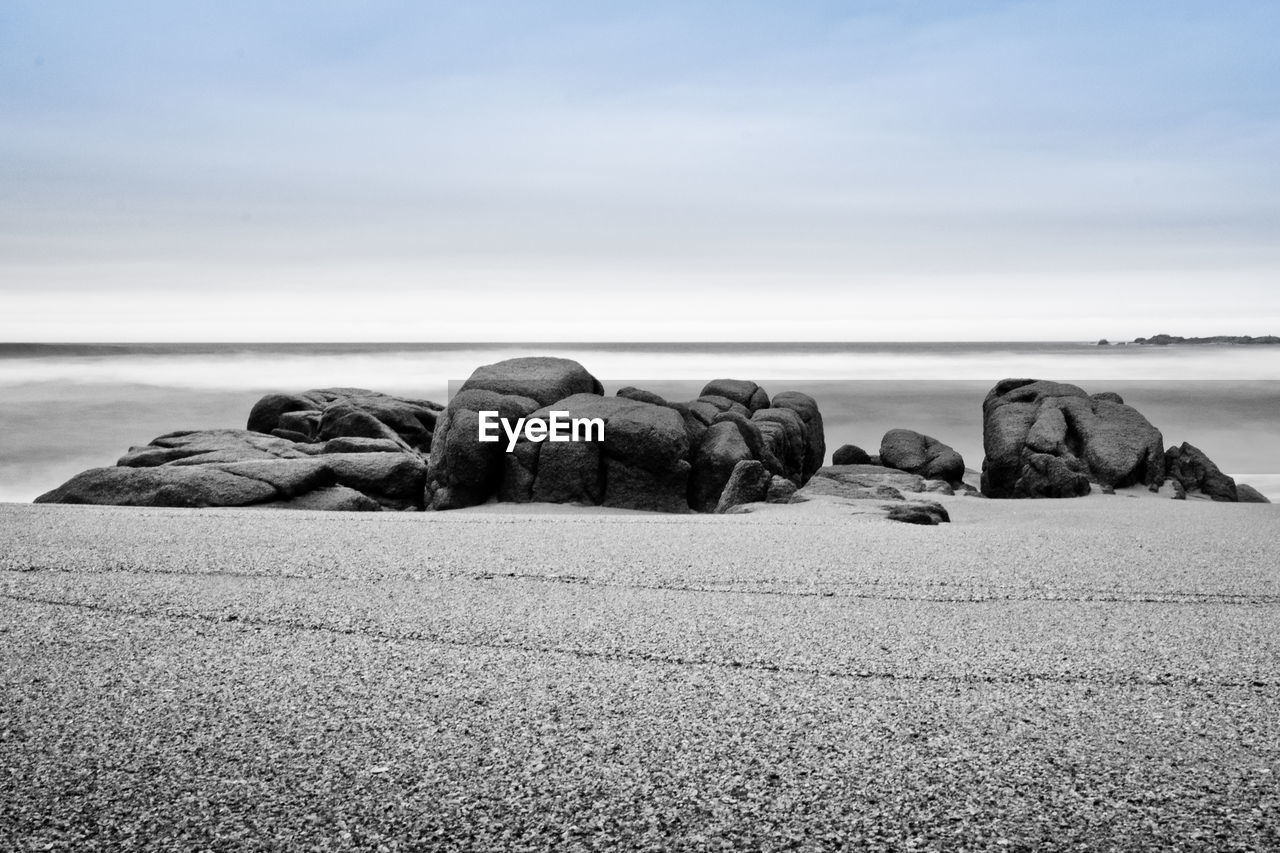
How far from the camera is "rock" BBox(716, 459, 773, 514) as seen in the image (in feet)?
30.0

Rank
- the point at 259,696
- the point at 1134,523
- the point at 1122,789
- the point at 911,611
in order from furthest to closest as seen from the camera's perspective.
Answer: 1. the point at 1134,523
2. the point at 911,611
3. the point at 259,696
4. the point at 1122,789

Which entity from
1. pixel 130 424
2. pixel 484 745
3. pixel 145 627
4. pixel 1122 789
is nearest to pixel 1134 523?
pixel 1122 789

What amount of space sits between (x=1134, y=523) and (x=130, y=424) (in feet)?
82.4

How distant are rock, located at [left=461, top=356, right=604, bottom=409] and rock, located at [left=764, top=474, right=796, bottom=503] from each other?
284 centimetres

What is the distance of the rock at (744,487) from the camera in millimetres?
9141

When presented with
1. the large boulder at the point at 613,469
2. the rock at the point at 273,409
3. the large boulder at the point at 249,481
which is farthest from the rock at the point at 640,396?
the rock at the point at 273,409

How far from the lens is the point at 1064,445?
36.8ft

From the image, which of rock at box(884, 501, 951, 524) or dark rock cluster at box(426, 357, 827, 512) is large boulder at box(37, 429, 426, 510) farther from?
rock at box(884, 501, 951, 524)

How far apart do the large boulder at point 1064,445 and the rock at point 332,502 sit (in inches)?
279

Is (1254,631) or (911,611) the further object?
(911,611)

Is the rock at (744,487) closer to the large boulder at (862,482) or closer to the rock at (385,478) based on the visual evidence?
the large boulder at (862,482)

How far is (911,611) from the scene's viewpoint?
4684 mm

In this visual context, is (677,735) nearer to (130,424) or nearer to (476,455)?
(476,455)

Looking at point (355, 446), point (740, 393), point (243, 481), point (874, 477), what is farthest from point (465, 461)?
point (874, 477)
